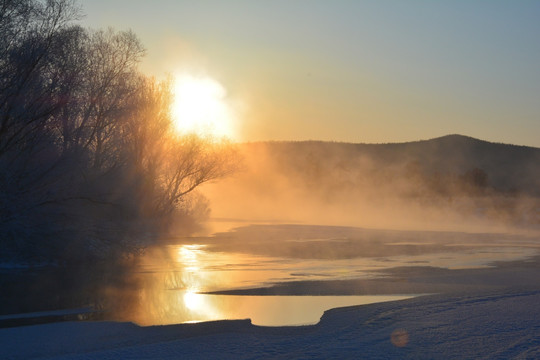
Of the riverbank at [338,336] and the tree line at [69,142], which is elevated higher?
the tree line at [69,142]

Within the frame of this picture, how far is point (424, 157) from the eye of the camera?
130 meters

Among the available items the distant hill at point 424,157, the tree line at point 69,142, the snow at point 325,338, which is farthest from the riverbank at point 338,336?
the distant hill at point 424,157

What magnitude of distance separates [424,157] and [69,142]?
112200 mm

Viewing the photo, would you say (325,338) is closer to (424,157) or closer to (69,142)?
(69,142)

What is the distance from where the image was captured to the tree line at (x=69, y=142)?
60.8 ft

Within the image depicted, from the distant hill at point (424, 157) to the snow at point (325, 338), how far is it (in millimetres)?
94865

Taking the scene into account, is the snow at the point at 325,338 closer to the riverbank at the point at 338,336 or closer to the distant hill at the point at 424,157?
the riverbank at the point at 338,336

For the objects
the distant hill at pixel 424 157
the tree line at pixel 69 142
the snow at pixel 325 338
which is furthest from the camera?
the distant hill at pixel 424 157

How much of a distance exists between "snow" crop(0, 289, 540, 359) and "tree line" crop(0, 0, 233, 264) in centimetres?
981

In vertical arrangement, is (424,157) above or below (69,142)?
above

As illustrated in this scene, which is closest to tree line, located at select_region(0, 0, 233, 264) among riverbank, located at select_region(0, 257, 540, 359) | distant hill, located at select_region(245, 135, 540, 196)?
riverbank, located at select_region(0, 257, 540, 359)

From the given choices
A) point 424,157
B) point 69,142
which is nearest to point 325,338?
point 69,142

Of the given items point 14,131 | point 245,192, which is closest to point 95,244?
point 14,131

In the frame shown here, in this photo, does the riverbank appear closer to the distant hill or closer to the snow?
the snow
